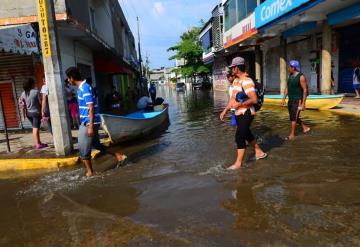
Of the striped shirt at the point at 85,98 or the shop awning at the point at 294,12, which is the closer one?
the striped shirt at the point at 85,98

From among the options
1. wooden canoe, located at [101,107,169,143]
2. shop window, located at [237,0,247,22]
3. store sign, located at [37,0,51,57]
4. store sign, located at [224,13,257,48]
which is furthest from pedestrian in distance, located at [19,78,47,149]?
shop window, located at [237,0,247,22]

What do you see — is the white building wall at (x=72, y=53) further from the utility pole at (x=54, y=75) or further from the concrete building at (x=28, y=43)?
the utility pole at (x=54, y=75)

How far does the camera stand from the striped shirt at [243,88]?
20.3 feet

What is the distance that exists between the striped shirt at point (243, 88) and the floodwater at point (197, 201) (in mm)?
1017

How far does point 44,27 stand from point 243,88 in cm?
451

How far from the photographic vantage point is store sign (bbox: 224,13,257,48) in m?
22.4

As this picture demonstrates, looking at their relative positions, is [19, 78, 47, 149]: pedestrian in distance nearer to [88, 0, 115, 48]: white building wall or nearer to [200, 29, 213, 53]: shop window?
[88, 0, 115, 48]: white building wall

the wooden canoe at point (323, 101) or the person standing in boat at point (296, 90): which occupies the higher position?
the person standing in boat at point (296, 90)

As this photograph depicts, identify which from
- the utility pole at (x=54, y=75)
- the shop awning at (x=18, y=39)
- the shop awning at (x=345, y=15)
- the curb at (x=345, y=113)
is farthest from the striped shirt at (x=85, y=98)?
the shop awning at (x=345, y=15)

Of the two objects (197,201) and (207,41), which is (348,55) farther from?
(207,41)

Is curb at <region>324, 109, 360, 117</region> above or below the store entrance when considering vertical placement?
below

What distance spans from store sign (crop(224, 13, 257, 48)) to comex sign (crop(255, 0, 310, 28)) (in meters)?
1.39

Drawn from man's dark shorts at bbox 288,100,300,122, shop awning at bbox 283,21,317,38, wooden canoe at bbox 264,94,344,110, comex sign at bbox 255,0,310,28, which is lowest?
wooden canoe at bbox 264,94,344,110

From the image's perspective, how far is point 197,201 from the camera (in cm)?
505
